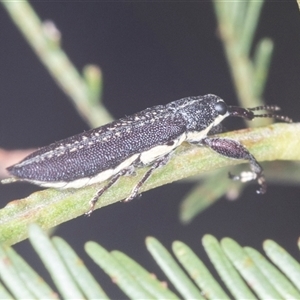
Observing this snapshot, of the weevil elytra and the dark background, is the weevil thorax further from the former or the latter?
the dark background

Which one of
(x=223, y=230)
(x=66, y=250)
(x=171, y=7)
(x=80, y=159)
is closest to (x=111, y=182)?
(x=80, y=159)

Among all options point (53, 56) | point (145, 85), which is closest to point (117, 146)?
point (53, 56)

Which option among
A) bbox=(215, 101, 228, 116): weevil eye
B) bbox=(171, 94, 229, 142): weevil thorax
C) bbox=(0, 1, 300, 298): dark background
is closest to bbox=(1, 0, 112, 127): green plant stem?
bbox=(171, 94, 229, 142): weevil thorax

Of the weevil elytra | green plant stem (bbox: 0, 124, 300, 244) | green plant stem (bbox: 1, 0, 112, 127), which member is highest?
green plant stem (bbox: 1, 0, 112, 127)

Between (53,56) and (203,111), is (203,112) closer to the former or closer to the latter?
(203,111)

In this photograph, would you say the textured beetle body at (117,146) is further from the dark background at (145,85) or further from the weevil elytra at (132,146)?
the dark background at (145,85)

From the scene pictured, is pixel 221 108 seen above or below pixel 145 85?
below

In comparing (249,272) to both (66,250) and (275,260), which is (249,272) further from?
(66,250)

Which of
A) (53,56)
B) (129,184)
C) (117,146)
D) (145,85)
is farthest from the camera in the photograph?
(145,85)
